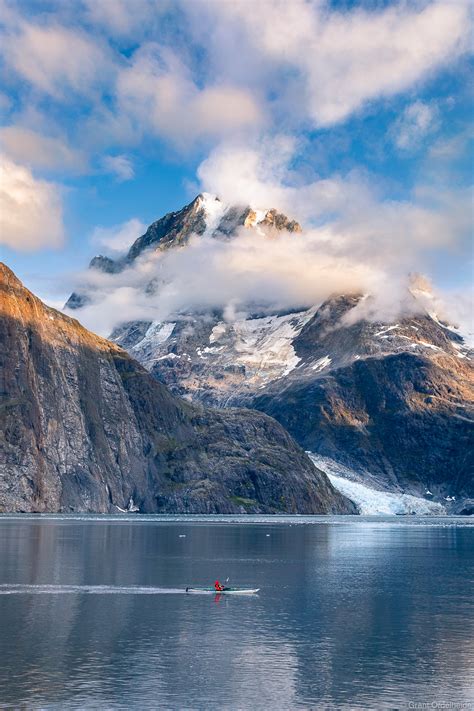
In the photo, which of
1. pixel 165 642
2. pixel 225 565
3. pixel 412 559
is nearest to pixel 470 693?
pixel 165 642

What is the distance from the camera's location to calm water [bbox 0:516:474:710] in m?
59.4

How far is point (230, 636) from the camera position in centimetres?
7969

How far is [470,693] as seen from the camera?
2382 inches

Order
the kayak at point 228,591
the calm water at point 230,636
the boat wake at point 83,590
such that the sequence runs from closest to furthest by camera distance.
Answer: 1. the calm water at point 230,636
2. the boat wake at point 83,590
3. the kayak at point 228,591

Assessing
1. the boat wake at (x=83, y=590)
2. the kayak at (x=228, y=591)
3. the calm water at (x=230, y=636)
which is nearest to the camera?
the calm water at (x=230, y=636)

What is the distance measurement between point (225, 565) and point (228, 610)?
48383mm

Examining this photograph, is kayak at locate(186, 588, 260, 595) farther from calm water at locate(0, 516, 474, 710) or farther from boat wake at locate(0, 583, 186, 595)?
boat wake at locate(0, 583, 186, 595)

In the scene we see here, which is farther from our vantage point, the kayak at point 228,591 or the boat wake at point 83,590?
the kayak at point 228,591

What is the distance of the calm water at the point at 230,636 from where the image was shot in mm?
59406

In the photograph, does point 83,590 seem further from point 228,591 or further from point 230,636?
point 230,636

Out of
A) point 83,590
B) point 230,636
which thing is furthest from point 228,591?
point 230,636

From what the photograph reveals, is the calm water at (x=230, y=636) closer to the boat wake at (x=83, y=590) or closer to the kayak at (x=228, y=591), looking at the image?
the boat wake at (x=83, y=590)

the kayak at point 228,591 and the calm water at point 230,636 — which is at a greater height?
the kayak at point 228,591

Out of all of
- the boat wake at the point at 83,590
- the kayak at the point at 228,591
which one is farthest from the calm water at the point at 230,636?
the kayak at the point at 228,591
